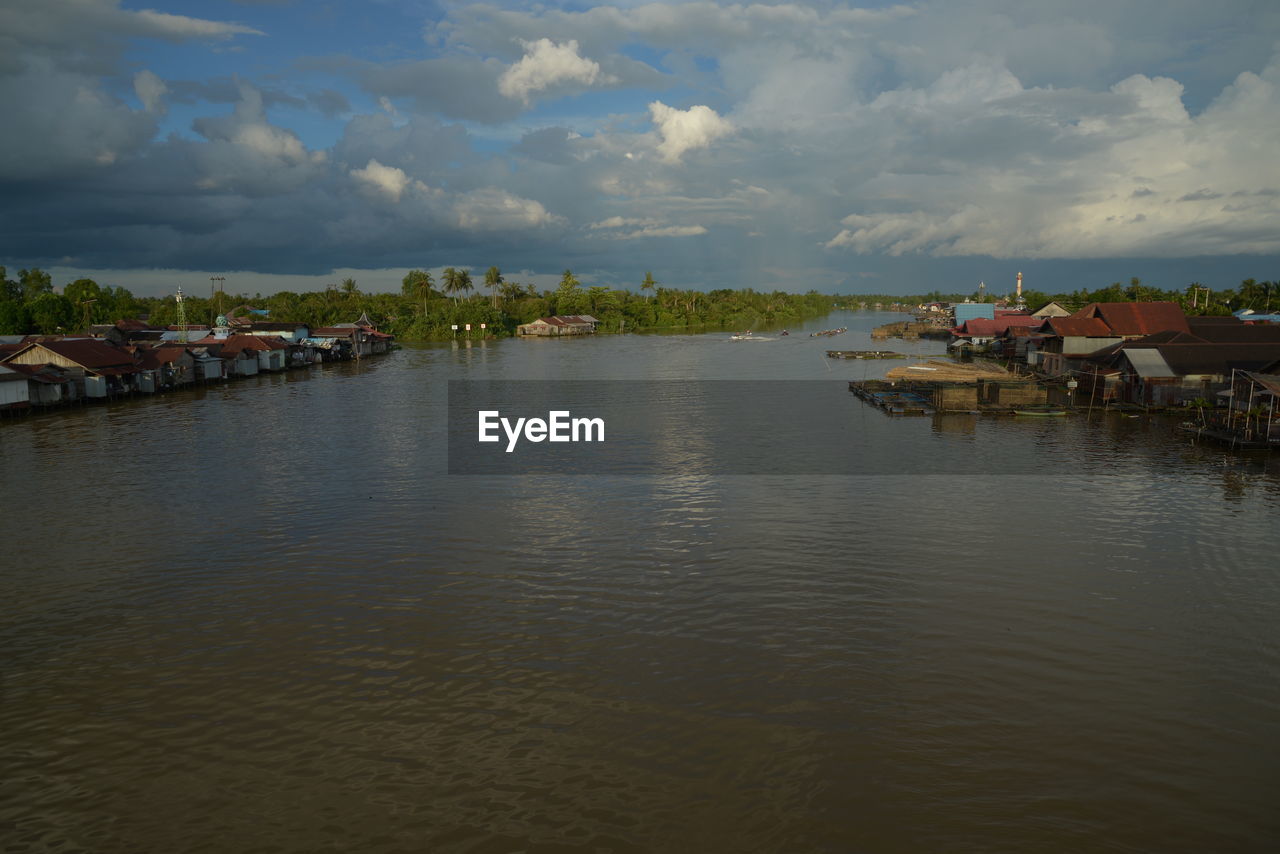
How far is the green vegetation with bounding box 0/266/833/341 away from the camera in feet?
258

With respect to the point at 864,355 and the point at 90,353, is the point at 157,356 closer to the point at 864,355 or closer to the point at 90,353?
the point at 90,353

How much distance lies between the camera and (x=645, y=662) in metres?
11.1

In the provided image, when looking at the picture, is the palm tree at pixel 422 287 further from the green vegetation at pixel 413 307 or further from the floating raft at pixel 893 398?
the floating raft at pixel 893 398

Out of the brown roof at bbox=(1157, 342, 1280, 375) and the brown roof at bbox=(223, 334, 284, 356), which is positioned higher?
the brown roof at bbox=(223, 334, 284, 356)

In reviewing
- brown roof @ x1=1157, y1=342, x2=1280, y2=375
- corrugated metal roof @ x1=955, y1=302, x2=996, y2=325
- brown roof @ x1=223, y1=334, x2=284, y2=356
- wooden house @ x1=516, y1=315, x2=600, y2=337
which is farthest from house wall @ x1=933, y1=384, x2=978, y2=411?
wooden house @ x1=516, y1=315, x2=600, y2=337

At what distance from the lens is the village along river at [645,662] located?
317 inches

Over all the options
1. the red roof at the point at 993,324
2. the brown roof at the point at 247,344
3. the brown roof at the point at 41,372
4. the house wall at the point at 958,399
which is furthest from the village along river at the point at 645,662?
the red roof at the point at 993,324

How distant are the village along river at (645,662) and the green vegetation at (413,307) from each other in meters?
70.2

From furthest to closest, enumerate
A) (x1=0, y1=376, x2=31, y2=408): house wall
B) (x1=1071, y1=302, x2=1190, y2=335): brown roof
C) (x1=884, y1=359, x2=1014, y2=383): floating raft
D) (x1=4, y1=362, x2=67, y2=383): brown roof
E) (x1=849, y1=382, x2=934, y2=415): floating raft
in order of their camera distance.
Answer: (x1=1071, y1=302, x2=1190, y2=335): brown roof
(x1=884, y1=359, x2=1014, y2=383): floating raft
(x1=4, y1=362, x2=67, y2=383): brown roof
(x1=849, y1=382, x2=934, y2=415): floating raft
(x1=0, y1=376, x2=31, y2=408): house wall

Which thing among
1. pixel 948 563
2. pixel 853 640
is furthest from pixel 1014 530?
pixel 853 640

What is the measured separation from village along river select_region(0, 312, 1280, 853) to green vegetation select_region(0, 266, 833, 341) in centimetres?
7019

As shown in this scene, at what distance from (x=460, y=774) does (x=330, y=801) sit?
4.43 feet

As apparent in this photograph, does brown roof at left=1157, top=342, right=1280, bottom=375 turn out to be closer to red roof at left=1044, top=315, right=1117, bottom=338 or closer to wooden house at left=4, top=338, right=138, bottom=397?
red roof at left=1044, top=315, right=1117, bottom=338

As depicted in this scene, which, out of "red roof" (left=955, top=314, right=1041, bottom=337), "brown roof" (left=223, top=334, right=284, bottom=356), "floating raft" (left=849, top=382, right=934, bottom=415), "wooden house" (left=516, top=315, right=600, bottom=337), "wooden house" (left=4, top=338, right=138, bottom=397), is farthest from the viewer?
"wooden house" (left=516, top=315, right=600, bottom=337)
